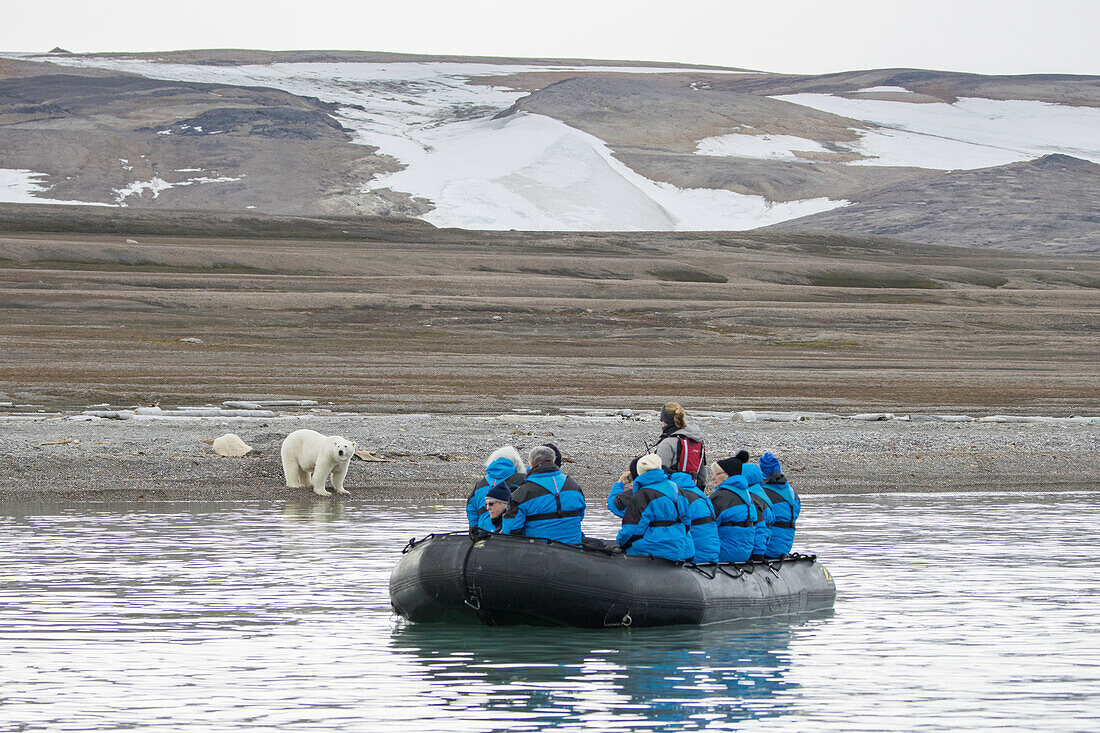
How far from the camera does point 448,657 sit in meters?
10.7

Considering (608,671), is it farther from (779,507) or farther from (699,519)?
(779,507)

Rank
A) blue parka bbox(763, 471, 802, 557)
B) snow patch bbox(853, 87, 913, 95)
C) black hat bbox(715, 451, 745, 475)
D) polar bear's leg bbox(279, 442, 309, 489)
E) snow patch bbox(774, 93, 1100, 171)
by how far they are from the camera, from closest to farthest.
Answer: black hat bbox(715, 451, 745, 475)
blue parka bbox(763, 471, 802, 557)
polar bear's leg bbox(279, 442, 309, 489)
snow patch bbox(774, 93, 1100, 171)
snow patch bbox(853, 87, 913, 95)

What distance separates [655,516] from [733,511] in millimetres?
1186

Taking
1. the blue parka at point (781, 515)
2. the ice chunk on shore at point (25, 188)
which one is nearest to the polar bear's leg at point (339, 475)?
the blue parka at point (781, 515)

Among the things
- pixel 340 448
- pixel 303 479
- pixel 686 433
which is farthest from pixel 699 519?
pixel 303 479

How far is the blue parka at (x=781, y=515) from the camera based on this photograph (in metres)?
13.2

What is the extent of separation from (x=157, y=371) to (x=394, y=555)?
72.9ft

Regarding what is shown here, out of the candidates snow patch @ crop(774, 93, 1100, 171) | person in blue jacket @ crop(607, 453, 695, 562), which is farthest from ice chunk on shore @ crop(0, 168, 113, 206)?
person in blue jacket @ crop(607, 453, 695, 562)

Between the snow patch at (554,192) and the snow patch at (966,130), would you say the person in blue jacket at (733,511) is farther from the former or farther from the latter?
the snow patch at (966,130)

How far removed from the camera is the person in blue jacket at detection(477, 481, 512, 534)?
11602 mm

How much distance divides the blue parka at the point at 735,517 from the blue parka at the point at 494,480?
1846 millimetres

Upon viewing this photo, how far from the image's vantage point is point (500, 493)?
11.7 metres

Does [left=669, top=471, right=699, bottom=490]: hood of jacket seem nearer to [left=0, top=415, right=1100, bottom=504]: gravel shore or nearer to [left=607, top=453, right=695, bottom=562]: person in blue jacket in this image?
[left=607, top=453, right=695, bottom=562]: person in blue jacket

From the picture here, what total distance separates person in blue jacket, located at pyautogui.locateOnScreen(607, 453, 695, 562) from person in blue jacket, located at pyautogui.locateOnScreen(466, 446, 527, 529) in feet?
3.08
